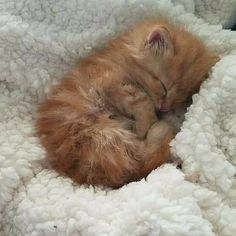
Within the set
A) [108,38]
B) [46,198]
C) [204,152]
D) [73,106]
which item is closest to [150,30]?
[108,38]

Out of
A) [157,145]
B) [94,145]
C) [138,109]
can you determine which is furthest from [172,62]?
[94,145]

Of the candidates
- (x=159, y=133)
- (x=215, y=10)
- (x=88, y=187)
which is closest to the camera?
(x=88, y=187)

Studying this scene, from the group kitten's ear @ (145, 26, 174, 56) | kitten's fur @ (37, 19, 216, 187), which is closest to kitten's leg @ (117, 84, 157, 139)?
kitten's fur @ (37, 19, 216, 187)

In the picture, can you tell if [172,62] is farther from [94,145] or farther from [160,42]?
[94,145]

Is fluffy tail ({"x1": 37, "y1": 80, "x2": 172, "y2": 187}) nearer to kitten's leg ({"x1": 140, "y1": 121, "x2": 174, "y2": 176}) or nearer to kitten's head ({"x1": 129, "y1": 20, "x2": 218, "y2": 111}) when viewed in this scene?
kitten's leg ({"x1": 140, "y1": 121, "x2": 174, "y2": 176})

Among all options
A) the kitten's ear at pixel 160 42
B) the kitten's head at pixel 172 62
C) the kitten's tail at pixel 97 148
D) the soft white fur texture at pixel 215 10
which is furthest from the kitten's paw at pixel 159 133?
the soft white fur texture at pixel 215 10

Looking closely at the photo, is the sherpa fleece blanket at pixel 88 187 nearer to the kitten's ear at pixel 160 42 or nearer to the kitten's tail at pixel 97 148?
the kitten's tail at pixel 97 148
